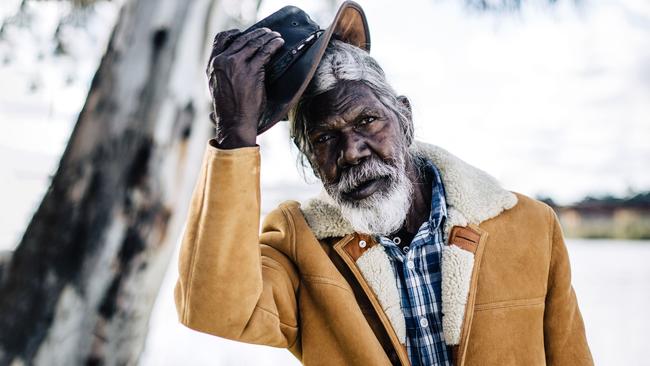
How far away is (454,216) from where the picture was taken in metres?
2.03

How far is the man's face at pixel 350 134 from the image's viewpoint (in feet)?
6.61

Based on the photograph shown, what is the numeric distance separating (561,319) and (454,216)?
517 mm

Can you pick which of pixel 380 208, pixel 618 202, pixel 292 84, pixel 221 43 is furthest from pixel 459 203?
pixel 618 202

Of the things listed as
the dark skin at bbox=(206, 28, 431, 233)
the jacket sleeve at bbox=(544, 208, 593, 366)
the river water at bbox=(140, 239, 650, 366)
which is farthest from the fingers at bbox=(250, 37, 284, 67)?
the river water at bbox=(140, 239, 650, 366)

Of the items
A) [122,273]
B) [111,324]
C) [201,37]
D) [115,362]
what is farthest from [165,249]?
[201,37]

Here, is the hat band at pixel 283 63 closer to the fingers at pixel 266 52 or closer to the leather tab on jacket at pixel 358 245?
the fingers at pixel 266 52

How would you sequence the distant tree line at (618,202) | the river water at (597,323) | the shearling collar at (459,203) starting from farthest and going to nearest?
the distant tree line at (618,202) < the river water at (597,323) < the shearling collar at (459,203)

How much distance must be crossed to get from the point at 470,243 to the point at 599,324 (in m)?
4.96

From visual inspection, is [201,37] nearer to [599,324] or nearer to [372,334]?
[372,334]

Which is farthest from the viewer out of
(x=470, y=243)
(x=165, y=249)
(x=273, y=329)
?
(x=165, y=249)

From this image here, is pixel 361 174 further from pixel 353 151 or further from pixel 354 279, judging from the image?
pixel 354 279

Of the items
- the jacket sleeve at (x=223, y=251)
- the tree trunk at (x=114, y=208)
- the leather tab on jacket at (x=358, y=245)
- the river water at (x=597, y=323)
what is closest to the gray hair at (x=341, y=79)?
the leather tab on jacket at (x=358, y=245)

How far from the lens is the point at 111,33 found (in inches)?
105

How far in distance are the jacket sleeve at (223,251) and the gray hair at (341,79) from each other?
0.55 m
